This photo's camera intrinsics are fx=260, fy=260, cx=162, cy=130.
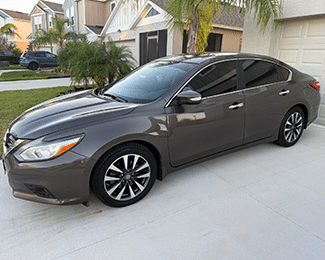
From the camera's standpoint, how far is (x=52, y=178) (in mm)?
2262

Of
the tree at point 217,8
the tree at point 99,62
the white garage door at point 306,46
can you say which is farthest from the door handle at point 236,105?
the tree at point 99,62

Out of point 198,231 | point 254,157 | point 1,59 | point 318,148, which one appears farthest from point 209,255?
point 1,59

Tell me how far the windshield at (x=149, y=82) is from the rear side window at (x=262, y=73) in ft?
2.83

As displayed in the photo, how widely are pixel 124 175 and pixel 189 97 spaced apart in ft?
3.45

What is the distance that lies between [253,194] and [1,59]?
24632 millimetres

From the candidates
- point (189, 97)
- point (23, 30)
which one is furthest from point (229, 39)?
point (23, 30)

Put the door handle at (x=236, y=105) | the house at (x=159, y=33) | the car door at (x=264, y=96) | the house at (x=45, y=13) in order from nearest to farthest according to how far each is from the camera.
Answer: the door handle at (x=236, y=105) → the car door at (x=264, y=96) → the house at (x=159, y=33) → the house at (x=45, y=13)

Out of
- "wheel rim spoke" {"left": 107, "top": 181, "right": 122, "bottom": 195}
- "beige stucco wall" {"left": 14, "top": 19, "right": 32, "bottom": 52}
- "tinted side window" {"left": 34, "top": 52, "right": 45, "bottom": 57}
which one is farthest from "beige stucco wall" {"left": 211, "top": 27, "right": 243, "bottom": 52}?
"beige stucco wall" {"left": 14, "top": 19, "right": 32, "bottom": 52}

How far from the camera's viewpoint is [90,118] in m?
2.51

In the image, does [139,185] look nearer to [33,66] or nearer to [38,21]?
[33,66]

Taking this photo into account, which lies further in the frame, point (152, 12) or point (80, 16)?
point (80, 16)

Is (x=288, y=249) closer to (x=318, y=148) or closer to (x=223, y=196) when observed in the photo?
(x=223, y=196)

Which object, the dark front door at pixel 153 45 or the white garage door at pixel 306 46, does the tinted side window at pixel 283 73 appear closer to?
the white garage door at pixel 306 46

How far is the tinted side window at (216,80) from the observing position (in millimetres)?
3062
